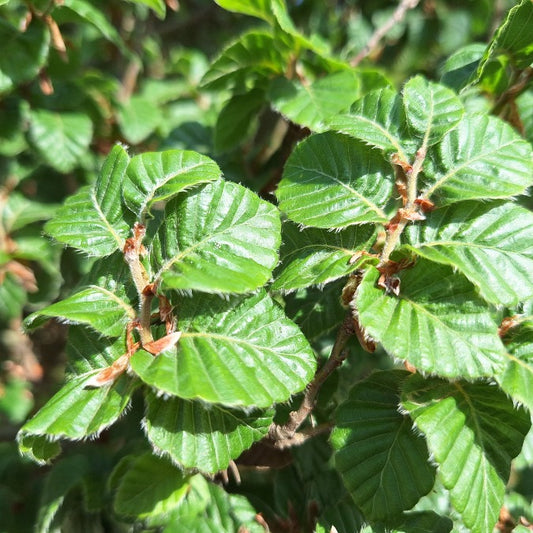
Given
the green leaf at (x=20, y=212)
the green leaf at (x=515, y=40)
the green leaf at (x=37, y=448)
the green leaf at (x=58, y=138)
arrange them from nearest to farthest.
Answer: the green leaf at (x=37, y=448), the green leaf at (x=515, y=40), the green leaf at (x=58, y=138), the green leaf at (x=20, y=212)

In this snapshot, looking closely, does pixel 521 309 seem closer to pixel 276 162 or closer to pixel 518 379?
pixel 518 379

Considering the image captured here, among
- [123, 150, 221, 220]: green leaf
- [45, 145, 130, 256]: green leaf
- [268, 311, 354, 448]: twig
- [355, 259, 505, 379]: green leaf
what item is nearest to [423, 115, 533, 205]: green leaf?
[355, 259, 505, 379]: green leaf

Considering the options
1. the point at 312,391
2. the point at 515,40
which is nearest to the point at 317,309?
the point at 312,391

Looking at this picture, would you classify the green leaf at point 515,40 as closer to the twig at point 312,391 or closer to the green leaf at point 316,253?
the green leaf at point 316,253

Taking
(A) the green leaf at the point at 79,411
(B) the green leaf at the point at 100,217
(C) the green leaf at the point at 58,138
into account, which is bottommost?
(C) the green leaf at the point at 58,138

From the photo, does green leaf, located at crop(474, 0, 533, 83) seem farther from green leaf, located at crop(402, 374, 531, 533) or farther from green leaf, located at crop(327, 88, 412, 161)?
green leaf, located at crop(402, 374, 531, 533)

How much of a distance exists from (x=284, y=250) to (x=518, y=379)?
415 mm

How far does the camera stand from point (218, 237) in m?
0.86

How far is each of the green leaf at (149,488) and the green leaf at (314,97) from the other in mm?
740

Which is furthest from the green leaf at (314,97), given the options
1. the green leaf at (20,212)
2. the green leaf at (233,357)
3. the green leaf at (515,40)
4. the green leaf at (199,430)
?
the green leaf at (20,212)

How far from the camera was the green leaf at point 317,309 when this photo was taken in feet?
3.51

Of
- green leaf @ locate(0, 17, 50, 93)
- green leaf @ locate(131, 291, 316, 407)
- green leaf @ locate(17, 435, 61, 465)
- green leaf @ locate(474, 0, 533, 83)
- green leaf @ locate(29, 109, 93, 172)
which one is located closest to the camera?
green leaf @ locate(131, 291, 316, 407)

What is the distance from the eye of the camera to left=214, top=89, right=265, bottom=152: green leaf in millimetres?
1426

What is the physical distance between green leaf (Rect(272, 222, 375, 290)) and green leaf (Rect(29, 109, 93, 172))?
82 cm
